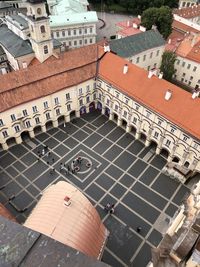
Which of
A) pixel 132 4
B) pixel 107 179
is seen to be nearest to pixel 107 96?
pixel 107 179

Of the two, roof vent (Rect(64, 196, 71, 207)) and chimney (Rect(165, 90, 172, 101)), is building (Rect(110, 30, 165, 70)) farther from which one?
roof vent (Rect(64, 196, 71, 207))

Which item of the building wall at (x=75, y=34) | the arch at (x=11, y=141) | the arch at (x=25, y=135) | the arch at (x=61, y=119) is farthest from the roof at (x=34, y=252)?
the building wall at (x=75, y=34)

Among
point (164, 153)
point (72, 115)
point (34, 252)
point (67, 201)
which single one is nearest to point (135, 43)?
point (72, 115)

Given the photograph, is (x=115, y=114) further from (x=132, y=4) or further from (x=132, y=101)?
(x=132, y=4)

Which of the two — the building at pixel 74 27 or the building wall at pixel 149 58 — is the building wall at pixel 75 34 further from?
the building wall at pixel 149 58

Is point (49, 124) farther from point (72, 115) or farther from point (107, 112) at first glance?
point (107, 112)

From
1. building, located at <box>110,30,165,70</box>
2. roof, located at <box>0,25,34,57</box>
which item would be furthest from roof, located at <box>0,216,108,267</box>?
building, located at <box>110,30,165,70</box>
